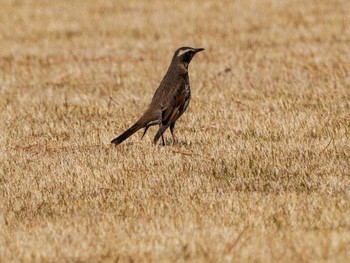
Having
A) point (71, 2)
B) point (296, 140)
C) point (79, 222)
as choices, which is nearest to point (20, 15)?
point (71, 2)

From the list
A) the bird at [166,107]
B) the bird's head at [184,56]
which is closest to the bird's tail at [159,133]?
the bird at [166,107]

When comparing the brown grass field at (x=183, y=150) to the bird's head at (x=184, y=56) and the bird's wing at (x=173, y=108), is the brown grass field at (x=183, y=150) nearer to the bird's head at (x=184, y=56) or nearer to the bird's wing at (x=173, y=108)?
the bird's wing at (x=173, y=108)

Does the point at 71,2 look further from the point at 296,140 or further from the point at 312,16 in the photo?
the point at 296,140

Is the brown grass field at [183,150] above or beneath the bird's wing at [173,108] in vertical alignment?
beneath

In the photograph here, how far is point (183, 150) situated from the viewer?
11.7m

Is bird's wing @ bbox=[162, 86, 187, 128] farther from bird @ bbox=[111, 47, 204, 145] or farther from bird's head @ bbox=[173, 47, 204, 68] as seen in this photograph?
bird's head @ bbox=[173, 47, 204, 68]

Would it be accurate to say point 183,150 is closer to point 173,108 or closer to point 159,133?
point 159,133

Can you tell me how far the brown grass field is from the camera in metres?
7.80

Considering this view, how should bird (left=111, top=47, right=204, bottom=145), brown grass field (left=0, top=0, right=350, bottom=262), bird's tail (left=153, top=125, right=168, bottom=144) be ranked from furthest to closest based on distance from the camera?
bird (left=111, top=47, right=204, bottom=145) → bird's tail (left=153, top=125, right=168, bottom=144) → brown grass field (left=0, top=0, right=350, bottom=262)

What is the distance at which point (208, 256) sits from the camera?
23.8 feet

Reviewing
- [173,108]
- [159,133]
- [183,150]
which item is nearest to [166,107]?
[173,108]

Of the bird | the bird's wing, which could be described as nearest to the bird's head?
the bird

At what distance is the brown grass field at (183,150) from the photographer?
780 centimetres

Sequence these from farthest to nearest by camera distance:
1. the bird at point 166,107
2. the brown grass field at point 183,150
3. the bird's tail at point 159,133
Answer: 1. the bird at point 166,107
2. the bird's tail at point 159,133
3. the brown grass field at point 183,150
